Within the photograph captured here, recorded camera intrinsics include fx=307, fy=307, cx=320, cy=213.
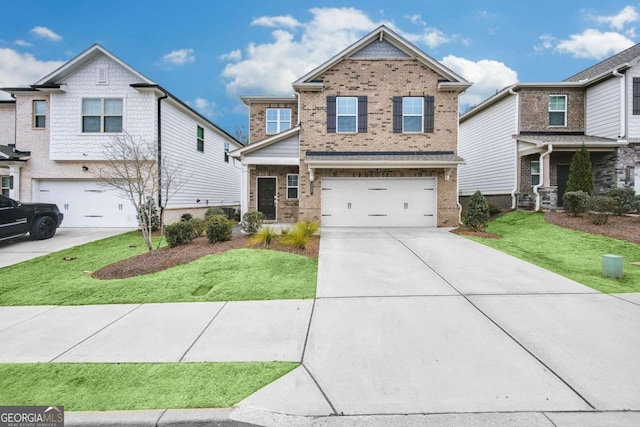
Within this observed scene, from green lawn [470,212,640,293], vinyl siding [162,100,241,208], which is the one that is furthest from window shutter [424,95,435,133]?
vinyl siding [162,100,241,208]

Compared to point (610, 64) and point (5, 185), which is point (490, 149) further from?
point (5, 185)

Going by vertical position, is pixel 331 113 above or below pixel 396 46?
below

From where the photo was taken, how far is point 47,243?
10.7 metres

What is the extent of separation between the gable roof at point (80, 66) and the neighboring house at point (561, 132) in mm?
17515

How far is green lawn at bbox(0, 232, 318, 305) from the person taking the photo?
18.0 ft

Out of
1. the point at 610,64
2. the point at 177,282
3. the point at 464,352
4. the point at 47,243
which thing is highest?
the point at 610,64

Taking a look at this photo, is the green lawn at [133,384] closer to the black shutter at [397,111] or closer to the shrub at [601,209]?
the black shutter at [397,111]

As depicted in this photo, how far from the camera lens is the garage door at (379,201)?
44.6 feet

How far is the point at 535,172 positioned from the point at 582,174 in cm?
212

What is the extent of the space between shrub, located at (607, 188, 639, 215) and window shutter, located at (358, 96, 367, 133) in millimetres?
10255

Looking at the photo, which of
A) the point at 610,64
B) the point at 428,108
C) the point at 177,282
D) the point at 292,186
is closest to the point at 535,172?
the point at 428,108

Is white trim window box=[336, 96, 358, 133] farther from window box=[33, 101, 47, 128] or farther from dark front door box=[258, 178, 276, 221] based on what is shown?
window box=[33, 101, 47, 128]

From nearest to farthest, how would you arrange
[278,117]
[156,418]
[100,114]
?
[156,418], [100,114], [278,117]

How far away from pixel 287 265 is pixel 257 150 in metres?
7.81
